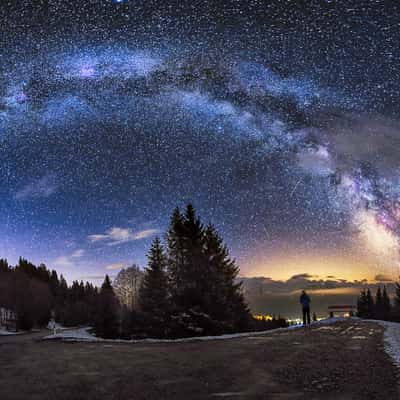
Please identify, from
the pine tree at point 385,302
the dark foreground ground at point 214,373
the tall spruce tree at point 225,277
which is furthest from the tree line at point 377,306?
the dark foreground ground at point 214,373

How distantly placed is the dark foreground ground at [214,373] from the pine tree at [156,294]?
649 inches

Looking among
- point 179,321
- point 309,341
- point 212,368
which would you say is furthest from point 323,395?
point 179,321

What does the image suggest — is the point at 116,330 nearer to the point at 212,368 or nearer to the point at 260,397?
the point at 212,368

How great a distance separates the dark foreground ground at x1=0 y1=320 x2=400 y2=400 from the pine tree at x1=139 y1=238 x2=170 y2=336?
1648 cm

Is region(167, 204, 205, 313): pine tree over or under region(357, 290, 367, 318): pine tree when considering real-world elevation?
over

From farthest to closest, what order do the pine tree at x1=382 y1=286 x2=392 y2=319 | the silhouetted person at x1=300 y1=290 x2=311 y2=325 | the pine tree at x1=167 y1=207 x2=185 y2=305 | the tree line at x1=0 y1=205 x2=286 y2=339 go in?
the pine tree at x1=382 y1=286 x2=392 y2=319, the pine tree at x1=167 y1=207 x2=185 y2=305, the tree line at x1=0 y1=205 x2=286 y2=339, the silhouetted person at x1=300 y1=290 x2=311 y2=325

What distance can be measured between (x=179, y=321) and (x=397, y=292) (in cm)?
6752

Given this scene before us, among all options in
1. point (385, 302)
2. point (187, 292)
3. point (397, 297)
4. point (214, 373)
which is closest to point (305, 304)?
point (187, 292)

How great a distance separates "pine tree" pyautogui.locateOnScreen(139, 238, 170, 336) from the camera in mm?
29477

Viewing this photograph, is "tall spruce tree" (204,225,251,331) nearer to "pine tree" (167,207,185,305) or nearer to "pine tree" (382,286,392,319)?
"pine tree" (167,207,185,305)

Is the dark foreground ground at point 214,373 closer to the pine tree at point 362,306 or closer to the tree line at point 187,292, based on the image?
the tree line at point 187,292

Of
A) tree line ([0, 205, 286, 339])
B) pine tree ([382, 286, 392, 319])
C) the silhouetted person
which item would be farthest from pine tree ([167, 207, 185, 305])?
pine tree ([382, 286, 392, 319])

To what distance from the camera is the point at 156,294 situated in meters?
31.0

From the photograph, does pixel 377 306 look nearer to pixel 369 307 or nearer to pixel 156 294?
pixel 369 307
